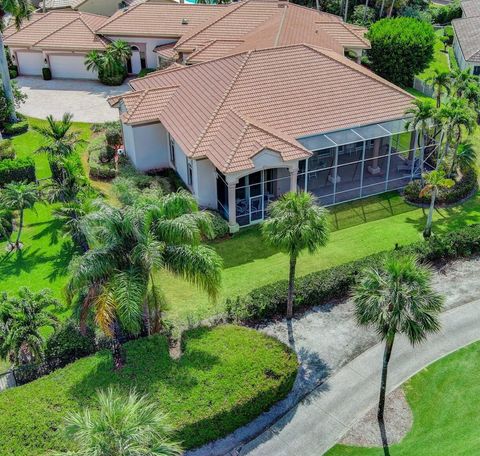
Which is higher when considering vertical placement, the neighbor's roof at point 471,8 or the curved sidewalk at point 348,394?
the neighbor's roof at point 471,8

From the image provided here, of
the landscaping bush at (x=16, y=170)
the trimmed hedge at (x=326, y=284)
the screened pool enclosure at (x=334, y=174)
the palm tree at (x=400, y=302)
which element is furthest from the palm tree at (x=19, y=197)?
the palm tree at (x=400, y=302)

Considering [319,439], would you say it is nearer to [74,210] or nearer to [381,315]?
[381,315]

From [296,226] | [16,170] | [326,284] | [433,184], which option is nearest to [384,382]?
[296,226]

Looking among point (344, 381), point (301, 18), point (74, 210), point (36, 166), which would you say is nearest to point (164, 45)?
point (301, 18)

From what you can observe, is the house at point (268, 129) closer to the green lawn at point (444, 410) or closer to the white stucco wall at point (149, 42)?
the green lawn at point (444, 410)

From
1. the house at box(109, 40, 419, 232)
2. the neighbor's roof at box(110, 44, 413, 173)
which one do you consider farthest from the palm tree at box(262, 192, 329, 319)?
the neighbor's roof at box(110, 44, 413, 173)

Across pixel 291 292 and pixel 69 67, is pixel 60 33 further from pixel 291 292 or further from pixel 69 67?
pixel 291 292
